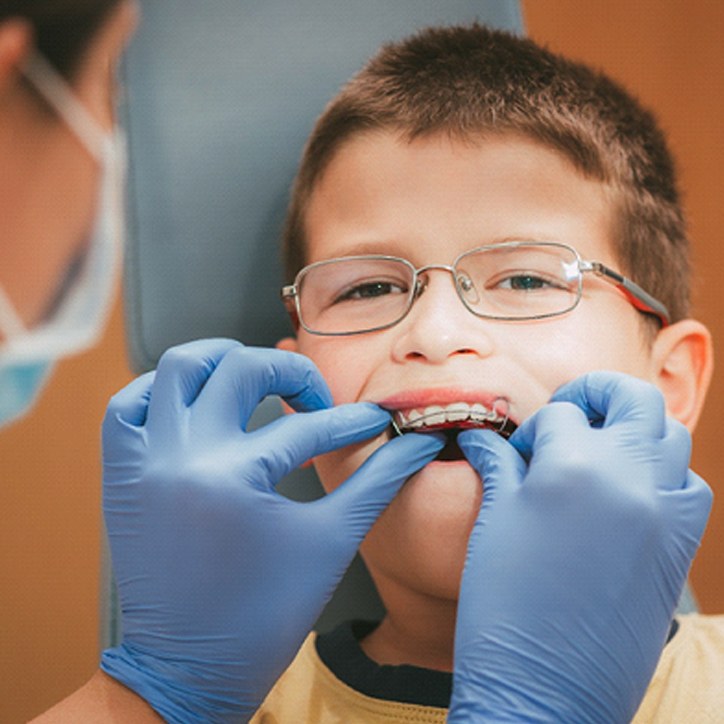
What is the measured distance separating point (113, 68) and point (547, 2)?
1.27 metres

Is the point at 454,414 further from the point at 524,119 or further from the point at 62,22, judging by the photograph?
the point at 62,22

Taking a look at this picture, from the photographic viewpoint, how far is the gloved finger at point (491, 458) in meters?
1.00

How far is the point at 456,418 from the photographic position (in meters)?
A: 1.09

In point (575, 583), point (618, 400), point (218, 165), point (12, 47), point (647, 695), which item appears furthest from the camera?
point (218, 165)

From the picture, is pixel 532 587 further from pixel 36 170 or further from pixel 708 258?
pixel 708 258

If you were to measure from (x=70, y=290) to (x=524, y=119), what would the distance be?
33.8 inches

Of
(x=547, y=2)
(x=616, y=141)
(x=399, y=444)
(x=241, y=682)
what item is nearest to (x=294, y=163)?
(x=616, y=141)

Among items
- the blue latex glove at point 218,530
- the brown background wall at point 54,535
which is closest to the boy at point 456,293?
the blue latex glove at point 218,530

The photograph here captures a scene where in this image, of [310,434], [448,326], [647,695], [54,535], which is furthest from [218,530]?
[54,535]

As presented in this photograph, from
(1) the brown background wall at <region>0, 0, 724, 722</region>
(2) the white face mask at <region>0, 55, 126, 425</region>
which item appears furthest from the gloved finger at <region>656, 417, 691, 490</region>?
(1) the brown background wall at <region>0, 0, 724, 722</region>

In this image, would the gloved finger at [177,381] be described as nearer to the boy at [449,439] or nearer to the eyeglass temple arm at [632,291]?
the boy at [449,439]

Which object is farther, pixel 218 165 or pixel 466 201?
pixel 218 165

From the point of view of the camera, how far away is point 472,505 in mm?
1083

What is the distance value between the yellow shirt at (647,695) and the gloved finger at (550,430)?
359 millimetres
